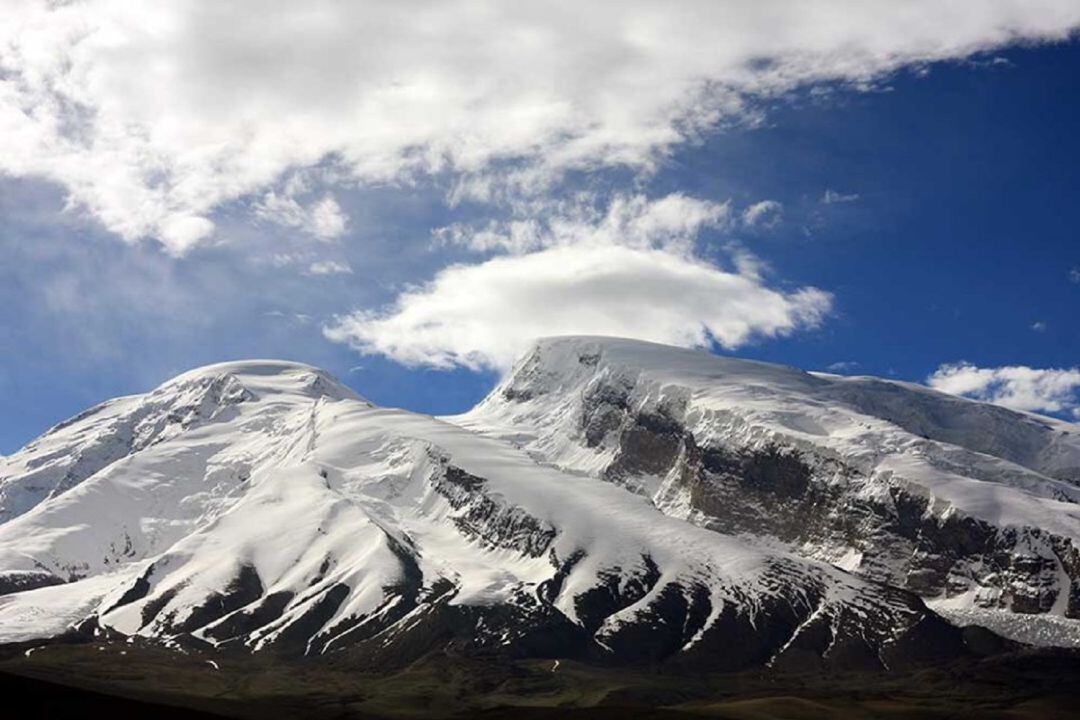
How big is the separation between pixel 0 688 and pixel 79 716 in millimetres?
14130

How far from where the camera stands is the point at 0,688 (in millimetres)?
195750

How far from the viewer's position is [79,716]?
194 m
